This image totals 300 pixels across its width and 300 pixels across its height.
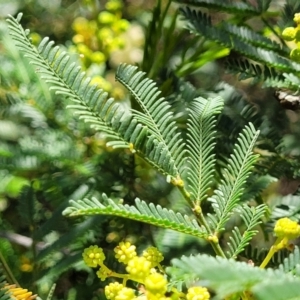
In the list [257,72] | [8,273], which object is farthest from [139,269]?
[257,72]

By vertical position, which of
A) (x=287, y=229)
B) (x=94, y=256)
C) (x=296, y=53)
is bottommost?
(x=94, y=256)

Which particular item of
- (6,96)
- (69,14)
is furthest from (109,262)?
(69,14)

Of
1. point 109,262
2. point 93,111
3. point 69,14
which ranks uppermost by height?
point 93,111

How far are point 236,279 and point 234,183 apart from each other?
0.80 ft

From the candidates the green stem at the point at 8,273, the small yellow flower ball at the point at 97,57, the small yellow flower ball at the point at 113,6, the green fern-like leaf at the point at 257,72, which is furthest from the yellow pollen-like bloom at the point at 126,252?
the small yellow flower ball at the point at 113,6

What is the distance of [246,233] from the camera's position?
0.54 meters

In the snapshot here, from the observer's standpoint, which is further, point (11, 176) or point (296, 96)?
point (11, 176)

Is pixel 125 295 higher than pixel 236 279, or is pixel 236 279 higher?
pixel 236 279

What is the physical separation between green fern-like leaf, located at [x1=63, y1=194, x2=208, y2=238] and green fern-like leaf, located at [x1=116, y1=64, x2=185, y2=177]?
0.21 ft

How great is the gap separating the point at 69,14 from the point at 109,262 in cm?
90

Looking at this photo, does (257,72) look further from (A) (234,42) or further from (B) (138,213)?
(B) (138,213)

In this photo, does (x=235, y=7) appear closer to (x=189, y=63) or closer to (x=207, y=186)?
(x=189, y=63)

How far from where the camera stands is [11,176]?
0.89m

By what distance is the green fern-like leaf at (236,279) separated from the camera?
0.31 meters
